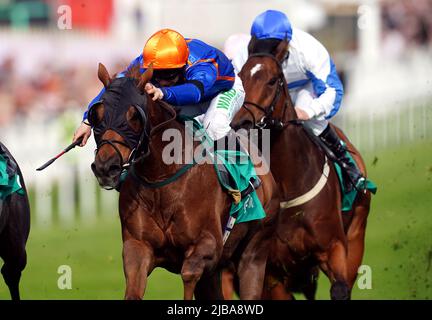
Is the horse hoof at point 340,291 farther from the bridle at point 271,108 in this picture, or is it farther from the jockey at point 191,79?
the jockey at point 191,79

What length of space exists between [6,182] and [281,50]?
6.02 ft

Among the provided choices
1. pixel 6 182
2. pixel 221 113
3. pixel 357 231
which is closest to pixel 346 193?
pixel 357 231

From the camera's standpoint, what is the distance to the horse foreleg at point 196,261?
5.52 meters

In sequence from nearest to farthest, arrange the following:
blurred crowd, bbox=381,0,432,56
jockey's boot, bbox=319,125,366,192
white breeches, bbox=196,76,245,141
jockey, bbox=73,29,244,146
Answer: jockey, bbox=73,29,244,146 → white breeches, bbox=196,76,245,141 → jockey's boot, bbox=319,125,366,192 → blurred crowd, bbox=381,0,432,56

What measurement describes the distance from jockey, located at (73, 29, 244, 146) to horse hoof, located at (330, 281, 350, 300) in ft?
3.82

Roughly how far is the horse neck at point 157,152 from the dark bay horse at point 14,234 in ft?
3.39

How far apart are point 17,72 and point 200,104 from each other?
10128 millimetres

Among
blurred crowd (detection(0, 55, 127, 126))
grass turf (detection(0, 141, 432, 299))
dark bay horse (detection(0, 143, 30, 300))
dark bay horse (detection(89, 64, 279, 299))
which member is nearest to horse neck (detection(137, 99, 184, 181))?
dark bay horse (detection(89, 64, 279, 299))

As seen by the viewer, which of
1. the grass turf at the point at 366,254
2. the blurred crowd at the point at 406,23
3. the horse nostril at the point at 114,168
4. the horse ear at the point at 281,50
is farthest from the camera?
the blurred crowd at the point at 406,23

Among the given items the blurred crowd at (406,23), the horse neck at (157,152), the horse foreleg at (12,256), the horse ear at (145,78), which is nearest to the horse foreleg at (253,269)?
the horse neck at (157,152)

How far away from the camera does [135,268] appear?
5.51m

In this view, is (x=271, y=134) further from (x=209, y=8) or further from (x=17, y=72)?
(x=209, y=8)

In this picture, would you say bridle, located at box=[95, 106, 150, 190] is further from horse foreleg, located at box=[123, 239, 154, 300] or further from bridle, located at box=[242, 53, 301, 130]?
bridle, located at box=[242, 53, 301, 130]

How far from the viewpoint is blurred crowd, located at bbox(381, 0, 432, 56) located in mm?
22781
